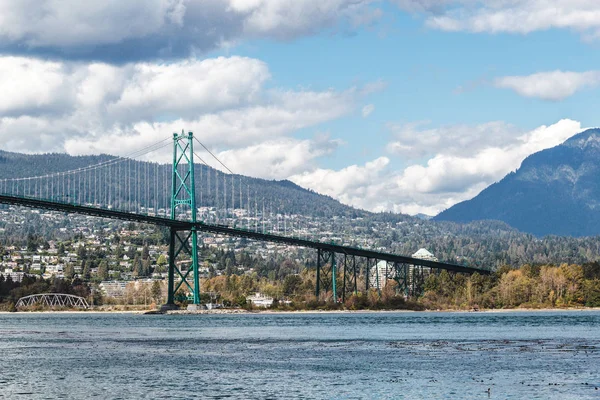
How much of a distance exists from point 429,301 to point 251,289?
41.8m

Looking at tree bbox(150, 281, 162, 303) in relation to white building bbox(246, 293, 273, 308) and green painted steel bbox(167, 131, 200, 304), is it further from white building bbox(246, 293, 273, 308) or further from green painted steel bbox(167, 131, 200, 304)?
green painted steel bbox(167, 131, 200, 304)

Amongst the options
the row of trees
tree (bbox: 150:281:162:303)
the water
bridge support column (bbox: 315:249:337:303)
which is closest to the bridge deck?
bridge support column (bbox: 315:249:337:303)

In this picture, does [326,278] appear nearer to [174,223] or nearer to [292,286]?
[292,286]

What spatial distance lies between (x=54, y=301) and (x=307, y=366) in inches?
4935

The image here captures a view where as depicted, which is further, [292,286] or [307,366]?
[292,286]

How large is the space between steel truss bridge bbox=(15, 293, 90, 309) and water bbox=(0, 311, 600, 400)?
9316 cm

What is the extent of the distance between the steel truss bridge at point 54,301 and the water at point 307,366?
9316 centimetres

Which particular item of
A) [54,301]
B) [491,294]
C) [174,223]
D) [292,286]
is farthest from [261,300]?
[174,223]

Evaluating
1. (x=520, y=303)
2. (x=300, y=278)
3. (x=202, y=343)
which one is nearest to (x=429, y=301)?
(x=520, y=303)

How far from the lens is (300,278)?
544 ft

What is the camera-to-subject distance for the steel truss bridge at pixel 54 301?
158 meters

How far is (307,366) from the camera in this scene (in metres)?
42.7

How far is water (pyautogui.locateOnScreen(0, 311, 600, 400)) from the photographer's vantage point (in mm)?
33781

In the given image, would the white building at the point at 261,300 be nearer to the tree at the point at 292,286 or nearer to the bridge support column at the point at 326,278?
the tree at the point at 292,286
